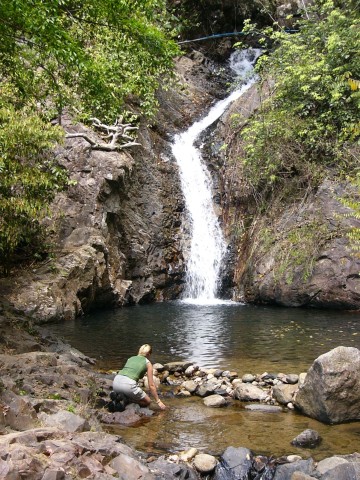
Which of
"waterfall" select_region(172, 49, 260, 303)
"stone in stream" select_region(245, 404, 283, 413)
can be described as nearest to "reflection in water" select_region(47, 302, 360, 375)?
"stone in stream" select_region(245, 404, 283, 413)

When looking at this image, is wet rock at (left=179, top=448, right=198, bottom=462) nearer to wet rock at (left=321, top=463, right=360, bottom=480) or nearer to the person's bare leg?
wet rock at (left=321, top=463, right=360, bottom=480)

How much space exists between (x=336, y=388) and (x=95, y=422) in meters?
3.44

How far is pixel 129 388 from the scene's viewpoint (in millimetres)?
7758

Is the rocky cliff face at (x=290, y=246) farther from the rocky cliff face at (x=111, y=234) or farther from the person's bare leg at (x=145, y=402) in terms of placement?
the person's bare leg at (x=145, y=402)

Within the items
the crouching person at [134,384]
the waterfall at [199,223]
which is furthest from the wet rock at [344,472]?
the waterfall at [199,223]

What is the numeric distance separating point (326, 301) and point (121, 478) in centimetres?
1321

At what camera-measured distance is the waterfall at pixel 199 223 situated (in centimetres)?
2064

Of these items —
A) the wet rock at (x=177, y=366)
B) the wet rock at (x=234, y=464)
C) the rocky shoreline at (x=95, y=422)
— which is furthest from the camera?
the wet rock at (x=177, y=366)

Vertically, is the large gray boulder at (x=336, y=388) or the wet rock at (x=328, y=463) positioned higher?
the large gray boulder at (x=336, y=388)

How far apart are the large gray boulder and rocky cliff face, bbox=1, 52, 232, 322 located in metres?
8.93

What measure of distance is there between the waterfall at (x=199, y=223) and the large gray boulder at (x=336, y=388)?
12.3 metres

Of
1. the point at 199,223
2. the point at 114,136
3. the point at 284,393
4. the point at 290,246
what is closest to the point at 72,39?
the point at 284,393

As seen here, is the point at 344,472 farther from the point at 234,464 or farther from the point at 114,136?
the point at 114,136

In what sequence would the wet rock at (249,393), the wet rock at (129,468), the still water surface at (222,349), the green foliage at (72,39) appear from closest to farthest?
the wet rock at (129,468)
the still water surface at (222,349)
the green foliage at (72,39)
the wet rock at (249,393)
